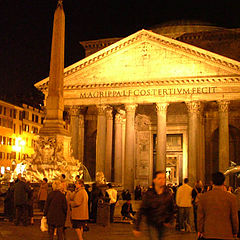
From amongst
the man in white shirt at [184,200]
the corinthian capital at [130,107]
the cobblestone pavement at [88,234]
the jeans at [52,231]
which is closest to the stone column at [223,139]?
the corinthian capital at [130,107]

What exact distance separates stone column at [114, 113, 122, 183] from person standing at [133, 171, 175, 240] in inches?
905

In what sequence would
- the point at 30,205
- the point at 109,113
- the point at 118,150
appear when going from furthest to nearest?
the point at 118,150 → the point at 109,113 → the point at 30,205

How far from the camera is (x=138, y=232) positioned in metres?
4.82

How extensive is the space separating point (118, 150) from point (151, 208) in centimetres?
2390

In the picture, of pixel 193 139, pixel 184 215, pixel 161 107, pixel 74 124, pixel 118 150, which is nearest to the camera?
pixel 184 215

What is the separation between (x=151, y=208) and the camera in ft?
16.2

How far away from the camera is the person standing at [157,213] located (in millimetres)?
4848

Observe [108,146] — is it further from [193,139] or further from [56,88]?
[56,88]

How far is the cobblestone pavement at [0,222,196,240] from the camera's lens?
913 cm

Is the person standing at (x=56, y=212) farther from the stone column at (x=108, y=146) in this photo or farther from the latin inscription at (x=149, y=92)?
the stone column at (x=108, y=146)

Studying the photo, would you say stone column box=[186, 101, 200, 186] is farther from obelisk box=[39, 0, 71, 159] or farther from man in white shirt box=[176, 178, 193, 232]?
man in white shirt box=[176, 178, 193, 232]

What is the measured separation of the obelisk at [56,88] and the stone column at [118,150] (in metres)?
14.9

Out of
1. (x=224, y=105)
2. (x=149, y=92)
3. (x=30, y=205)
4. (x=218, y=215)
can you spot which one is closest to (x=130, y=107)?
(x=149, y=92)

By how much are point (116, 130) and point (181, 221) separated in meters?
19.0
